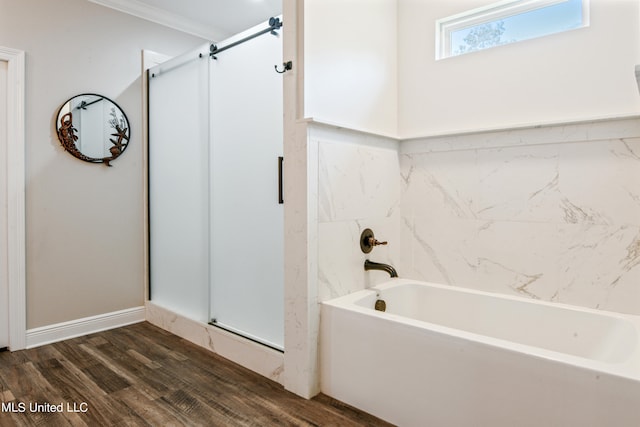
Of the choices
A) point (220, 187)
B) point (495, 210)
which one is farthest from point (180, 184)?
point (495, 210)

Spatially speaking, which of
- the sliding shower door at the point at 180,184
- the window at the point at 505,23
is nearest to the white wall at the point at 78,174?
the sliding shower door at the point at 180,184

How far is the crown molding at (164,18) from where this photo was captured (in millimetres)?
3057

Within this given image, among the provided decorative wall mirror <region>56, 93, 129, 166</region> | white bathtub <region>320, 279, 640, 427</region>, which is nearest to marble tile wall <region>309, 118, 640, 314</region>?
white bathtub <region>320, 279, 640, 427</region>

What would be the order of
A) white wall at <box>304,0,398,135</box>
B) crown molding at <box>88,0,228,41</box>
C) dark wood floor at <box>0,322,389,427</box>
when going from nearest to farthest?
dark wood floor at <box>0,322,389,427</box> → white wall at <box>304,0,398,135</box> → crown molding at <box>88,0,228,41</box>

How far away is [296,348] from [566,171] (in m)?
1.66

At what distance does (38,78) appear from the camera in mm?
2695

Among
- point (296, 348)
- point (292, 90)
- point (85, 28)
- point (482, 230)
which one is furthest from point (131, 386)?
point (85, 28)

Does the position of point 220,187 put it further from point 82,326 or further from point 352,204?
point 82,326

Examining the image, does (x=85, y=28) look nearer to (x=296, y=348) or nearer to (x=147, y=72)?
(x=147, y=72)

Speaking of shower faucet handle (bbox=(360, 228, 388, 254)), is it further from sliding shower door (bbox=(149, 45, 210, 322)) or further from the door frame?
the door frame

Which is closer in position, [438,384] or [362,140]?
[438,384]

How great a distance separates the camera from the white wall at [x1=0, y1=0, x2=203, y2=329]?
2.69m

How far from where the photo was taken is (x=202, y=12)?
3.26 m

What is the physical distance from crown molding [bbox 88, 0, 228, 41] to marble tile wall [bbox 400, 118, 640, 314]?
2.21 m
